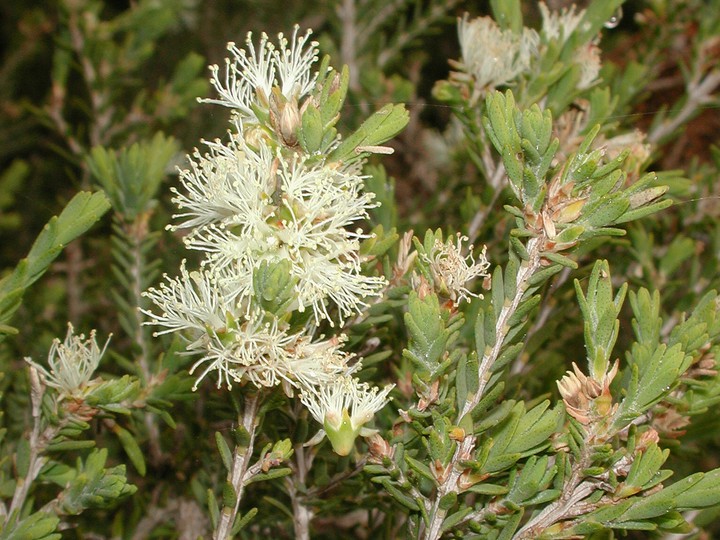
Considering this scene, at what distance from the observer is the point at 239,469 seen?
3.43 ft

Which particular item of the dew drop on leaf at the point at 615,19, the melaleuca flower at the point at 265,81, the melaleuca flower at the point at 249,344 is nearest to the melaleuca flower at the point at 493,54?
the dew drop on leaf at the point at 615,19

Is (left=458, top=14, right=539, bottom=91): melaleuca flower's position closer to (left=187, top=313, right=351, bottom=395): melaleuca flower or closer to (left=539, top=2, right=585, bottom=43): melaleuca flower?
(left=539, top=2, right=585, bottom=43): melaleuca flower

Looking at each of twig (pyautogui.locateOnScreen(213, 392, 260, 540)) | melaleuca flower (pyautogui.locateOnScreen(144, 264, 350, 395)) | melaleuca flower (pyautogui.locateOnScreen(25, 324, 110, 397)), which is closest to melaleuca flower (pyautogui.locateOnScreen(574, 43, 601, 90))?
melaleuca flower (pyautogui.locateOnScreen(144, 264, 350, 395))

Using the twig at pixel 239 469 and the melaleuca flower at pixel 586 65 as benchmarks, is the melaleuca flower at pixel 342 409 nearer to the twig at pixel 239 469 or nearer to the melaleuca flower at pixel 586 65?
the twig at pixel 239 469

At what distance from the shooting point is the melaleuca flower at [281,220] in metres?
0.95

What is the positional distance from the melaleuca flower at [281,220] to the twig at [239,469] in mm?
170

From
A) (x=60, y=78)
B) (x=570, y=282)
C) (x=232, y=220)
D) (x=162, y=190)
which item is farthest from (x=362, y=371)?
(x=60, y=78)

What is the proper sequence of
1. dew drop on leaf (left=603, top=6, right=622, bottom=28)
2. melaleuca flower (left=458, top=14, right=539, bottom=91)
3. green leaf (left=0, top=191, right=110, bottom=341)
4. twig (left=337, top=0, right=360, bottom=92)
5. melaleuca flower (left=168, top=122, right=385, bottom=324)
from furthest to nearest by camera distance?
1. twig (left=337, top=0, right=360, bottom=92)
2. dew drop on leaf (left=603, top=6, right=622, bottom=28)
3. melaleuca flower (left=458, top=14, right=539, bottom=91)
4. green leaf (left=0, top=191, right=110, bottom=341)
5. melaleuca flower (left=168, top=122, right=385, bottom=324)

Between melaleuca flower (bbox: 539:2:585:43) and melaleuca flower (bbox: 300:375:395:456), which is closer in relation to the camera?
melaleuca flower (bbox: 300:375:395:456)

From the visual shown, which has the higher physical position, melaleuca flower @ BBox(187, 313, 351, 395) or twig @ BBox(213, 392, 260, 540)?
melaleuca flower @ BBox(187, 313, 351, 395)

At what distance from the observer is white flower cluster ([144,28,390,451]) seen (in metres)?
0.95

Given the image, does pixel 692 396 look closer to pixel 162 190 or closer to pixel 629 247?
pixel 629 247

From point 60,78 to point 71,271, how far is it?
0.58 meters

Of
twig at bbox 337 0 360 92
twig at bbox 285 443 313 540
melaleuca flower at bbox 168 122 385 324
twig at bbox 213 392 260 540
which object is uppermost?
twig at bbox 337 0 360 92
